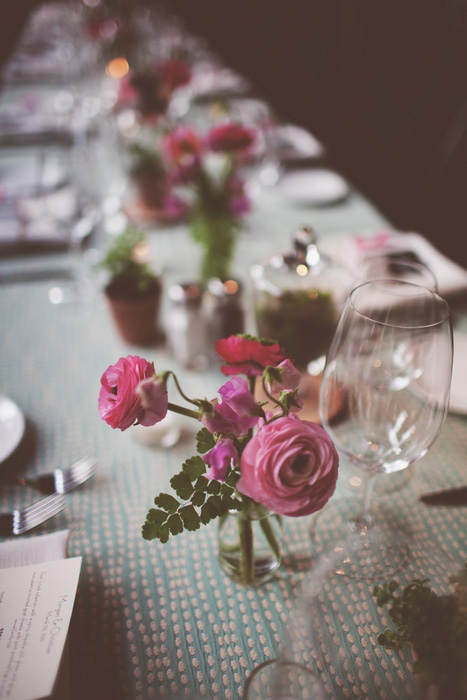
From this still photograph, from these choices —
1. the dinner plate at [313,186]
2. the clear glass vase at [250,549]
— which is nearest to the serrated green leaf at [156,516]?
the clear glass vase at [250,549]

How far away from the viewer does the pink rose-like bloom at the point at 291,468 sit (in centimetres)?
35

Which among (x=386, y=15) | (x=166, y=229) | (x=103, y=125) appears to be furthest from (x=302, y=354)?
(x=386, y=15)

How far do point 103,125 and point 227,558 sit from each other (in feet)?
5.15

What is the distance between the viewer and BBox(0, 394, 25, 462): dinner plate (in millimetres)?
633

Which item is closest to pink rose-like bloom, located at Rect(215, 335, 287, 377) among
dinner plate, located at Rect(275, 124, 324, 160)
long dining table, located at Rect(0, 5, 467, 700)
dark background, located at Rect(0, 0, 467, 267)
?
long dining table, located at Rect(0, 5, 467, 700)

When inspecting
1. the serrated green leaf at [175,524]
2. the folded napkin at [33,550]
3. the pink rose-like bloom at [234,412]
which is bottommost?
the folded napkin at [33,550]

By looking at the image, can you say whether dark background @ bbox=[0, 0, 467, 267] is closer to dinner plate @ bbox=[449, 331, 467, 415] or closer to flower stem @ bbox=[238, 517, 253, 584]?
dinner plate @ bbox=[449, 331, 467, 415]

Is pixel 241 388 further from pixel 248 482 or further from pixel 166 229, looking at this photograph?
pixel 166 229

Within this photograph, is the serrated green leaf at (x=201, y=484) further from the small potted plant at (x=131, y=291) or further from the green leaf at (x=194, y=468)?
the small potted plant at (x=131, y=291)

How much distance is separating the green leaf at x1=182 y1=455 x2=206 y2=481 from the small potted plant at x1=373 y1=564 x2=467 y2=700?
6.6 inches

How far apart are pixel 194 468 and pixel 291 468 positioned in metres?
0.08

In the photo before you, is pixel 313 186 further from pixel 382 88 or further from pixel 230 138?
pixel 382 88

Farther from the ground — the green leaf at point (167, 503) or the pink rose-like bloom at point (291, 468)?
the pink rose-like bloom at point (291, 468)

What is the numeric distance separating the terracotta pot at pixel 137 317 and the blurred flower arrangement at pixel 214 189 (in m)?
0.15
